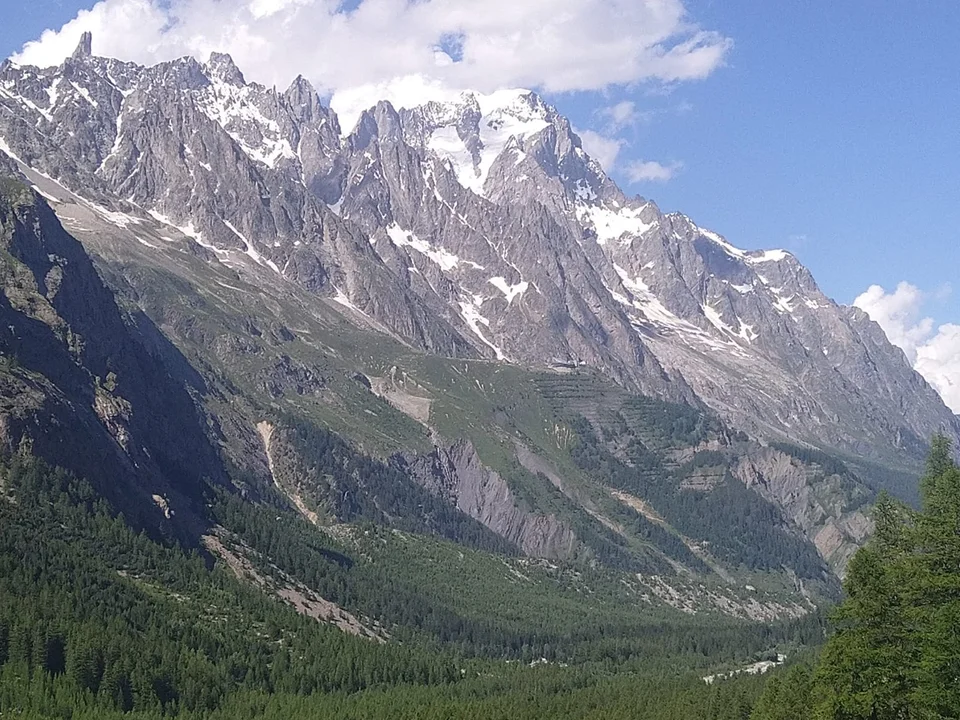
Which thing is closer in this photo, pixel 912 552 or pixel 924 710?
pixel 924 710

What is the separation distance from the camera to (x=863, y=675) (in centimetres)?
6531

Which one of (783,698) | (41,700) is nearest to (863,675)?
(783,698)

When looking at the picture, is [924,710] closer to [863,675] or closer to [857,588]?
[863,675]

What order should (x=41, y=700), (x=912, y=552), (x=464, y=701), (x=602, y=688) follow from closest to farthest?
(x=912, y=552) → (x=41, y=700) → (x=464, y=701) → (x=602, y=688)

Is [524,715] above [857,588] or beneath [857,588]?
beneath

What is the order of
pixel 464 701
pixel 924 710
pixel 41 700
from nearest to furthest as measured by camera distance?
1. pixel 924 710
2. pixel 41 700
3. pixel 464 701

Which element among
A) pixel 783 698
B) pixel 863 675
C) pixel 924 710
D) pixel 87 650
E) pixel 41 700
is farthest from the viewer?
pixel 87 650

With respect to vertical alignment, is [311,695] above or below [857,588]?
below

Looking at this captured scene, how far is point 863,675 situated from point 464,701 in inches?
5032

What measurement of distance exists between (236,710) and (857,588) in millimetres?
130686

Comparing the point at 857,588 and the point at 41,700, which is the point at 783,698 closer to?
the point at 857,588

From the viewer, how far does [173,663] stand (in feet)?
Result: 614

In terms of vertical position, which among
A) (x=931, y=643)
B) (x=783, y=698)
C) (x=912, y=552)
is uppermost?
(x=912, y=552)

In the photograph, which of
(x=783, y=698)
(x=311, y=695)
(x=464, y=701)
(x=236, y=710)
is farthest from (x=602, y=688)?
(x=783, y=698)
